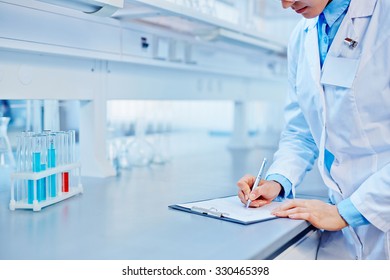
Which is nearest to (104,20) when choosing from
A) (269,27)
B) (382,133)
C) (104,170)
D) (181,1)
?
(181,1)

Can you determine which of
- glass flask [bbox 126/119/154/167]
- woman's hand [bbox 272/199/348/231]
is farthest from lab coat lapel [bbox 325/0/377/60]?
glass flask [bbox 126/119/154/167]

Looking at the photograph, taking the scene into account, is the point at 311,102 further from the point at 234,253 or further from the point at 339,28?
the point at 234,253

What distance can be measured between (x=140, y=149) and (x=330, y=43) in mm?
1117

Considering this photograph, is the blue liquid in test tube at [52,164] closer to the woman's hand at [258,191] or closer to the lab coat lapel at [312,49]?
the woman's hand at [258,191]

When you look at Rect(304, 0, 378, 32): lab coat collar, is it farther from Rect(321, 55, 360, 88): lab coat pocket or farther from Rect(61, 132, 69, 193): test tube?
Rect(61, 132, 69, 193): test tube

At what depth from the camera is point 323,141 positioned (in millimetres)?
1282

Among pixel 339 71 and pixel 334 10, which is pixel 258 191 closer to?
pixel 339 71

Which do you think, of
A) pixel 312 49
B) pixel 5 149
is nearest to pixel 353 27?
pixel 312 49

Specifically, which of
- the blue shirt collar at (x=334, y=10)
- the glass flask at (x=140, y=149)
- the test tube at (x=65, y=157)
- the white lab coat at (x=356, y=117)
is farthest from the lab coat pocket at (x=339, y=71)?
the glass flask at (x=140, y=149)

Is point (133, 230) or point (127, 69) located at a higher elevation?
point (127, 69)

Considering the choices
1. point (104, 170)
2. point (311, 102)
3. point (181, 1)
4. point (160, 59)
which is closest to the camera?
point (311, 102)

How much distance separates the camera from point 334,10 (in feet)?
4.10

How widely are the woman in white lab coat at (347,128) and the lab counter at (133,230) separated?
Answer: 5.8 inches

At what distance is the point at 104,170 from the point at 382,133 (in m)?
1.05
